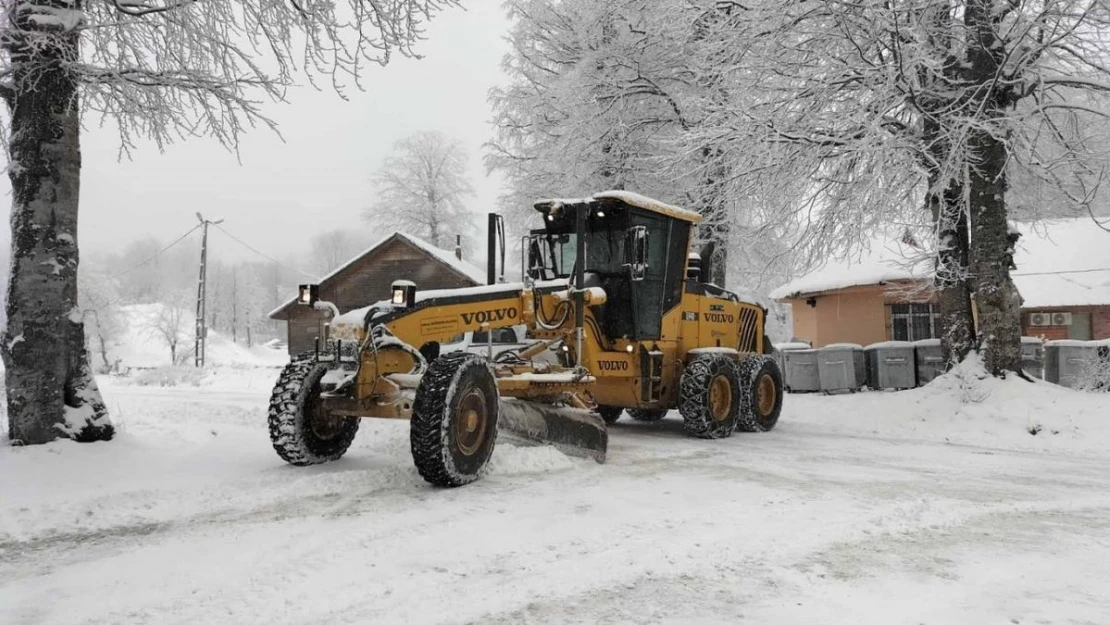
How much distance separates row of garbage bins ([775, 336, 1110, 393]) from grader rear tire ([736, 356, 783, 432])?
346 centimetres

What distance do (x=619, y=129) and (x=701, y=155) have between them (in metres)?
2.90

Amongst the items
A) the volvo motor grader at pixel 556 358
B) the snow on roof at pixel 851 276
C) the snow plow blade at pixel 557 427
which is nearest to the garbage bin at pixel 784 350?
the snow on roof at pixel 851 276

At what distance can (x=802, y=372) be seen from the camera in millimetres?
14781

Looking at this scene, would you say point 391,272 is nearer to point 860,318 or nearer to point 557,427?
point 860,318

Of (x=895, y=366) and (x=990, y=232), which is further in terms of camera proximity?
(x=895, y=366)

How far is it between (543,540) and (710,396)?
5.25 m

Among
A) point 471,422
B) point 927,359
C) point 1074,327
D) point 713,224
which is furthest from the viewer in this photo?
point 1074,327

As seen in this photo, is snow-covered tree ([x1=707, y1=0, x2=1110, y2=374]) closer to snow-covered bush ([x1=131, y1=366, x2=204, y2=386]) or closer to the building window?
the building window

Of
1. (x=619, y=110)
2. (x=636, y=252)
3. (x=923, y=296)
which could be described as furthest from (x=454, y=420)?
(x=923, y=296)

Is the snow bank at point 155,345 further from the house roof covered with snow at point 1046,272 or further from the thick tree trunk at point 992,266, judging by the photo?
the thick tree trunk at point 992,266

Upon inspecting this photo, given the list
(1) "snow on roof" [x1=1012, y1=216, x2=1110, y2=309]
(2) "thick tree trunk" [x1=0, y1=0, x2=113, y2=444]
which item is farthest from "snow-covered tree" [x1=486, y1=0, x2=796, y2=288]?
(1) "snow on roof" [x1=1012, y1=216, x2=1110, y2=309]

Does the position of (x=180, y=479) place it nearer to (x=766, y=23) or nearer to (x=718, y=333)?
(x=718, y=333)

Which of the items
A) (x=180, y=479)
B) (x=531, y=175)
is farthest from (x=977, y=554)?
(x=531, y=175)

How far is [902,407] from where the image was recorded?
10477 mm
